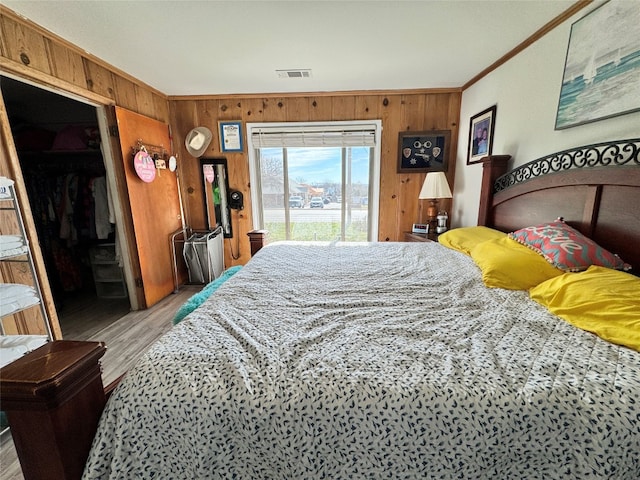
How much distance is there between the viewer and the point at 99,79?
7.39ft

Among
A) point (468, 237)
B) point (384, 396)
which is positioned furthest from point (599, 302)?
point (468, 237)

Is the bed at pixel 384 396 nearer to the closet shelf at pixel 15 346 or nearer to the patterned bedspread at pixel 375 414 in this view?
the patterned bedspread at pixel 375 414

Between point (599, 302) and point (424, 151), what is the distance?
254 cm

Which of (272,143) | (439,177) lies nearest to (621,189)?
(439,177)

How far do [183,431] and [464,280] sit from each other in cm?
143

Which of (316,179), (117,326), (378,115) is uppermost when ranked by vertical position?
A: (378,115)

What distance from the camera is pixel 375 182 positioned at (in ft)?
10.8

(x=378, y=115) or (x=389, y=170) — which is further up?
(x=378, y=115)

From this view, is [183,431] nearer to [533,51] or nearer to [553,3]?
[553,3]

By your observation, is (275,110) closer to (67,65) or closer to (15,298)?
(67,65)

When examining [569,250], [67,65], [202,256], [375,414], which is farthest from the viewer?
[202,256]

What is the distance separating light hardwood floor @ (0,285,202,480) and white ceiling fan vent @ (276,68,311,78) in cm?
261

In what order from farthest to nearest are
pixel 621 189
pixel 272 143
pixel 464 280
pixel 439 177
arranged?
pixel 272 143 < pixel 439 177 < pixel 464 280 < pixel 621 189

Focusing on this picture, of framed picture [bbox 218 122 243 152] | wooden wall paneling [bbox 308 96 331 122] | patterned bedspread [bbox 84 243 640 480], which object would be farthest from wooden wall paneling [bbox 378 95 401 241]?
patterned bedspread [bbox 84 243 640 480]
